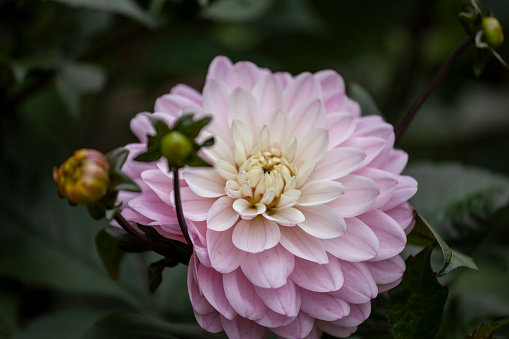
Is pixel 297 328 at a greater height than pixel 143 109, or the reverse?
pixel 297 328

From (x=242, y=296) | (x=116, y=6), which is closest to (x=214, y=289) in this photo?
(x=242, y=296)

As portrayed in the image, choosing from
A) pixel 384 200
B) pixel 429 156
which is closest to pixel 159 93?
pixel 429 156

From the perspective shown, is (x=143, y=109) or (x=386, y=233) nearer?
(x=386, y=233)

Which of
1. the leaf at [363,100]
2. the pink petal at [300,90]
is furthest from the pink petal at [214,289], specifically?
the leaf at [363,100]

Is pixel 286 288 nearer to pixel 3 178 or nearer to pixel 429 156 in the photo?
pixel 3 178

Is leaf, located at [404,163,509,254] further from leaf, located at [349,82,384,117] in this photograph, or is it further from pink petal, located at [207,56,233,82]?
pink petal, located at [207,56,233,82]

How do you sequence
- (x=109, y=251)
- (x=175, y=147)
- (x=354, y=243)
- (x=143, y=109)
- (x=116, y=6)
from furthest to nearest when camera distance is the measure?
(x=143, y=109), (x=116, y=6), (x=109, y=251), (x=354, y=243), (x=175, y=147)

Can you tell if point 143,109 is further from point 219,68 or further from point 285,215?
point 285,215

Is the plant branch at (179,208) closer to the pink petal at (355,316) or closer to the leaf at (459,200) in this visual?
the pink petal at (355,316)
